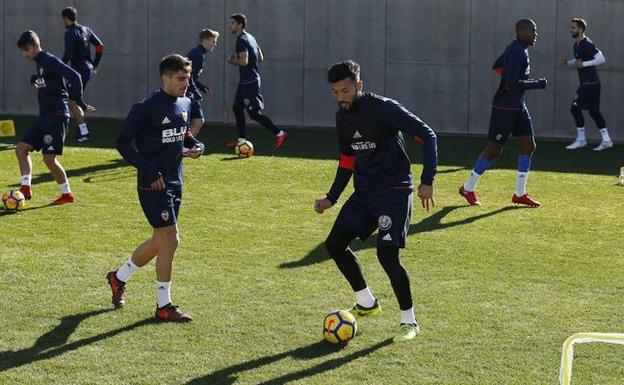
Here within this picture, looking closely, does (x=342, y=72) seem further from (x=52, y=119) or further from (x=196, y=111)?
(x=196, y=111)

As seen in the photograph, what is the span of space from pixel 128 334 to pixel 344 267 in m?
1.67

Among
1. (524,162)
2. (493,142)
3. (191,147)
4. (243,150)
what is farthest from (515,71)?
(243,150)

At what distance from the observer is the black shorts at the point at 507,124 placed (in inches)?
515

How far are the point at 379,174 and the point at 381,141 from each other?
250mm

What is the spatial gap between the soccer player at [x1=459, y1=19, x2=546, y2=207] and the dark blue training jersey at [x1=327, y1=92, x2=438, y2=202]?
519 centimetres

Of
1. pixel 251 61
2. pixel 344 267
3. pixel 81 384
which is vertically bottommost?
pixel 81 384

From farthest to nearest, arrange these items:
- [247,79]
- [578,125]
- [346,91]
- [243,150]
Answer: [578,125] < [247,79] < [243,150] < [346,91]

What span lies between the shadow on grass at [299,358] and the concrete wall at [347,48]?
1349 centimetres

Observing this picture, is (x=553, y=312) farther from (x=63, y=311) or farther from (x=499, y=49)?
(x=499, y=49)

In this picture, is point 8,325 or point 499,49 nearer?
point 8,325

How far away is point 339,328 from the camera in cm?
771

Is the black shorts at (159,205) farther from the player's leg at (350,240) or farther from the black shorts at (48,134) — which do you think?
the black shorts at (48,134)

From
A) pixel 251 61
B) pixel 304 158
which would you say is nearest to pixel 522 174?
pixel 304 158

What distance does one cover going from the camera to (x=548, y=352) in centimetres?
763
